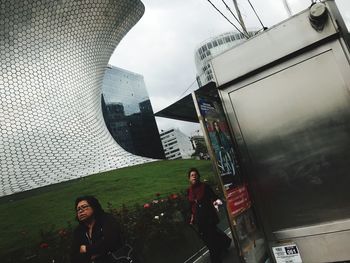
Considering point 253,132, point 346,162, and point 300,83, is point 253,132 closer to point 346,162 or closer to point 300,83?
point 300,83

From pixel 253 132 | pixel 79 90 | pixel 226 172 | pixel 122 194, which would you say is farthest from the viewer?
pixel 79 90

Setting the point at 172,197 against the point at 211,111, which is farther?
the point at 172,197

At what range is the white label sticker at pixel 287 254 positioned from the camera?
109 inches

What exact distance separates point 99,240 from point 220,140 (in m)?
1.45

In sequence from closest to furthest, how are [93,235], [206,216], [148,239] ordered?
[93,235]
[206,216]
[148,239]

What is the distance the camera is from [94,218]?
308cm

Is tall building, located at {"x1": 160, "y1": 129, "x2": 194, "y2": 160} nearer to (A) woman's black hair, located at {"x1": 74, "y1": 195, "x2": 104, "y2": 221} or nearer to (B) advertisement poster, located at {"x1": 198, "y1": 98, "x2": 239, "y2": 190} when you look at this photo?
(A) woman's black hair, located at {"x1": 74, "y1": 195, "x2": 104, "y2": 221}

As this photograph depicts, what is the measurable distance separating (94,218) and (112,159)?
1808 centimetres

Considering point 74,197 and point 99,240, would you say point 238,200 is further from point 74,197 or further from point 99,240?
point 74,197

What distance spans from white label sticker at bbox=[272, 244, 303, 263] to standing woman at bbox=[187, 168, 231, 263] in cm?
164

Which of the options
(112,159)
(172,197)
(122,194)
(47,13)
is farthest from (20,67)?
(172,197)

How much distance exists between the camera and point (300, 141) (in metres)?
2.74

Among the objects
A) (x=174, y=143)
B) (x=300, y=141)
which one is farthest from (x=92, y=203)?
(x=174, y=143)

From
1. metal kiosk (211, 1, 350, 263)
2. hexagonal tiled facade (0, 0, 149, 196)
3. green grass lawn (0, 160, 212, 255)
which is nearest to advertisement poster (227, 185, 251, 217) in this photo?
metal kiosk (211, 1, 350, 263)
